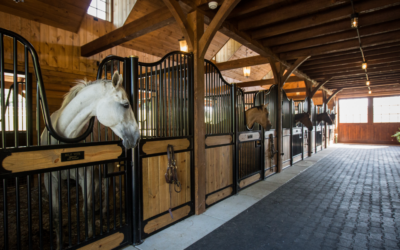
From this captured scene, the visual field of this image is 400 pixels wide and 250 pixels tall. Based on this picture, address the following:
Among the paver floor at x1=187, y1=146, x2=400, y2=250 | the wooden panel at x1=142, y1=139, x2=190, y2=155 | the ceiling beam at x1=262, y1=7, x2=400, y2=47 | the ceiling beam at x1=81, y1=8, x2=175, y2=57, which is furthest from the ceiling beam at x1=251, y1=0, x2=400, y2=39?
the paver floor at x1=187, y1=146, x2=400, y2=250

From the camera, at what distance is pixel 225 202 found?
3.24 m

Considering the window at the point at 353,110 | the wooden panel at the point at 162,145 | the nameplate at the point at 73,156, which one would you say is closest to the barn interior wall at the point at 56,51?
the wooden panel at the point at 162,145

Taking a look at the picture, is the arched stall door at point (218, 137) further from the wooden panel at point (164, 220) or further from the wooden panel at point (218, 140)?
the wooden panel at point (164, 220)

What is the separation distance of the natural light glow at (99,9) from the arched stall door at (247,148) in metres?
3.79

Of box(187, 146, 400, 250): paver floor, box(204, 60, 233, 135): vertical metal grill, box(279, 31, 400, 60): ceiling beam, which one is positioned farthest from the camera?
box(279, 31, 400, 60): ceiling beam

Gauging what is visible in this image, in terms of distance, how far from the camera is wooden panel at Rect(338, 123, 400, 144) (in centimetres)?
1212

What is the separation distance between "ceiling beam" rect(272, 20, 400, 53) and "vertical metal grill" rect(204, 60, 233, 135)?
2.05 meters

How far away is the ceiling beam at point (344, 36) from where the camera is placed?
12.3ft

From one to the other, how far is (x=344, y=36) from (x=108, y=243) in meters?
4.97

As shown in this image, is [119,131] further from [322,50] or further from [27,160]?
[322,50]

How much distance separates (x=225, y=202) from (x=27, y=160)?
2518 mm

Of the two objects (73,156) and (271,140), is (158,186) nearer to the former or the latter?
(73,156)

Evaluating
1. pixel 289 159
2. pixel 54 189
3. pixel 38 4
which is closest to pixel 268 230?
pixel 54 189

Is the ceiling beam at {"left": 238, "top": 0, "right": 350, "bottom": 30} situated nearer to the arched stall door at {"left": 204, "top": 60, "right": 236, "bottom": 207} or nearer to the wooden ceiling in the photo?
the arched stall door at {"left": 204, "top": 60, "right": 236, "bottom": 207}
